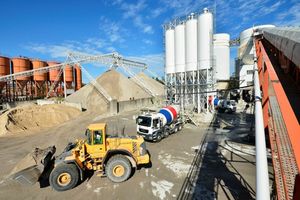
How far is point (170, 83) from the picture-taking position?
93.8 ft

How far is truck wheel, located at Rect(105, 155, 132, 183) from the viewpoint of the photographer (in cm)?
908

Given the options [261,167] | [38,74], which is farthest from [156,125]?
[38,74]

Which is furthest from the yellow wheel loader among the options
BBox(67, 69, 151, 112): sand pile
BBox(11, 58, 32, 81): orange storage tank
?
BBox(11, 58, 32, 81): orange storage tank

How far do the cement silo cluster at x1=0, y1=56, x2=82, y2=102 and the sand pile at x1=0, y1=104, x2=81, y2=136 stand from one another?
45.9 ft

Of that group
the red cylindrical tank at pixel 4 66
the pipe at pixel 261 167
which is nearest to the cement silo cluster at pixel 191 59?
the pipe at pixel 261 167

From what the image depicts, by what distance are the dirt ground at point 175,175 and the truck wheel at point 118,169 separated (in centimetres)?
30

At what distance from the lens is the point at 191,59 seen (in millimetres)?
24891

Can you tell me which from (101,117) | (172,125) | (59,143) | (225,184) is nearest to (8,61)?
(101,117)

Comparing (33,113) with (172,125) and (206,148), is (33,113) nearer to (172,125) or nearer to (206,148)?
(172,125)

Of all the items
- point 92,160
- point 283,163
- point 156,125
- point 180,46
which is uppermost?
point 180,46

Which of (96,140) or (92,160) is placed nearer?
(96,140)

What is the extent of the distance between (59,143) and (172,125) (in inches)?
390

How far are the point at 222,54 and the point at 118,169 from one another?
3683 centimetres

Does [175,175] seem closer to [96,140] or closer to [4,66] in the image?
[96,140]
